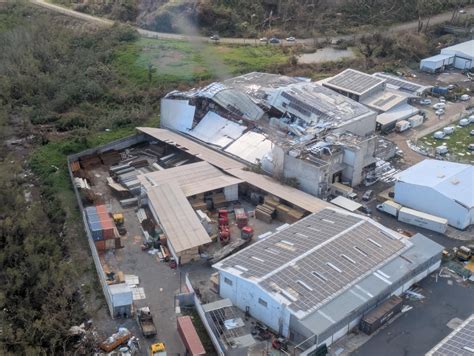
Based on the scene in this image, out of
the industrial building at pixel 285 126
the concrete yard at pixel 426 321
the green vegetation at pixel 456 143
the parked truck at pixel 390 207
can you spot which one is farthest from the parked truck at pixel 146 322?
the green vegetation at pixel 456 143

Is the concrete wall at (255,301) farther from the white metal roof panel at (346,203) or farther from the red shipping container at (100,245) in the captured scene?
the white metal roof panel at (346,203)

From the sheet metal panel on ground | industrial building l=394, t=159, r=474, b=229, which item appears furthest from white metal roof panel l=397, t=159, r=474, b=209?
the sheet metal panel on ground

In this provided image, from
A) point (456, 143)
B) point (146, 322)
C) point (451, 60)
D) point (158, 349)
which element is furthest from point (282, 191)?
point (451, 60)

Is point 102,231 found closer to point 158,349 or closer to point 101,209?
point 101,209

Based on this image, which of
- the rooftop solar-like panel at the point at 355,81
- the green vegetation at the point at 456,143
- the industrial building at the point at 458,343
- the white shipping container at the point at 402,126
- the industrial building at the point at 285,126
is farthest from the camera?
the rooftop solar-like panel at the point at 355,81

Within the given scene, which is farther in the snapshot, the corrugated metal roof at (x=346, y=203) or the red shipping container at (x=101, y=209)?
the corrugated metal roof at (x=346, y=203)

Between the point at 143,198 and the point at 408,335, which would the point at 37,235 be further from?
the point at 408,335
